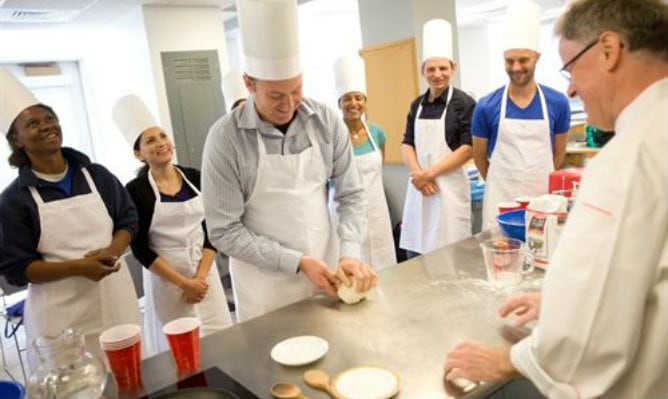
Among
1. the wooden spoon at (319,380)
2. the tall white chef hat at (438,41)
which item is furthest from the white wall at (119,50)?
the wooden spoon at (319,380)

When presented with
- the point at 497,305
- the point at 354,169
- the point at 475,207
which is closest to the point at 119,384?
the point at 497,305

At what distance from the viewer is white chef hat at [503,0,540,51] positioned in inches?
81.6

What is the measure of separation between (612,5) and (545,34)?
8300 mm

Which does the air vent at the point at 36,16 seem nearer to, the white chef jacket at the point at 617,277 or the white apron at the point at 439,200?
the white apron at the point at 439,200

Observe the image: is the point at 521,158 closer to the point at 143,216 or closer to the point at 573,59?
the point at 573,59

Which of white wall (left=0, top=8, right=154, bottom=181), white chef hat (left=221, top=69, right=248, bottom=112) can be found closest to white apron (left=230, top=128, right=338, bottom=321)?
white chef hat (left=221, top=69, right=248, bottom=112)

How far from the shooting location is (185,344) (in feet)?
3.18

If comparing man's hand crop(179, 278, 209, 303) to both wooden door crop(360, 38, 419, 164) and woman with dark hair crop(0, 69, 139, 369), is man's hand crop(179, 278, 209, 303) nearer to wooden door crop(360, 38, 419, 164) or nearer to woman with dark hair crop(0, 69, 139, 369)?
woman with dark hair crop(0, 69, 139, 369)

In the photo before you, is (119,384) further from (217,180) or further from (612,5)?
(612,5)

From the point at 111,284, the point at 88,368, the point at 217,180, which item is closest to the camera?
the point at 88,368

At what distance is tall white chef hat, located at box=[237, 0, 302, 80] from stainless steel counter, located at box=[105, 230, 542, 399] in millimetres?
619

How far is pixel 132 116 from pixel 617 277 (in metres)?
2.02

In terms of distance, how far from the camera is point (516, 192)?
83.4 inches

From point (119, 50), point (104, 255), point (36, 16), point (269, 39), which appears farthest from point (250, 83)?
point (119, 50)
